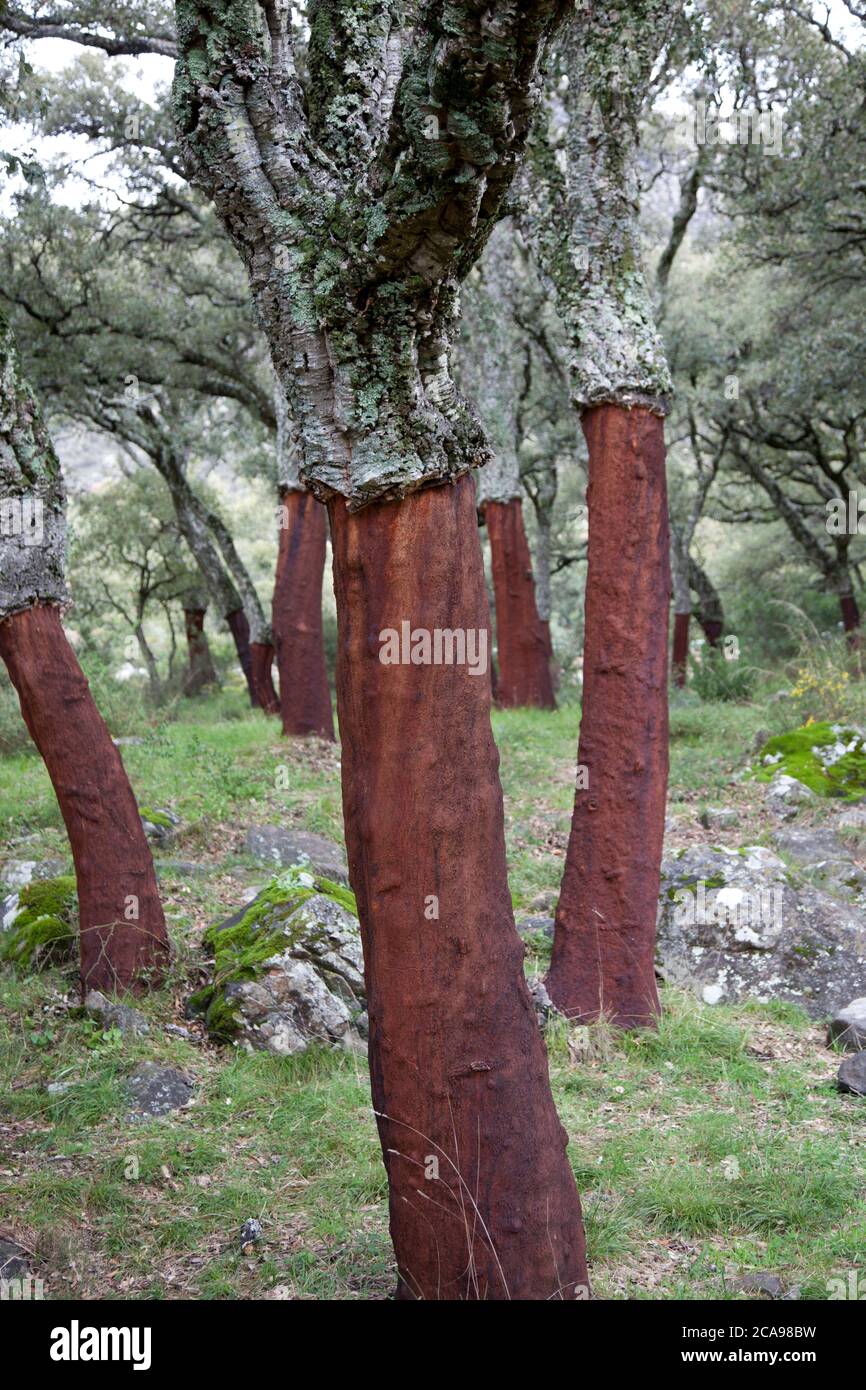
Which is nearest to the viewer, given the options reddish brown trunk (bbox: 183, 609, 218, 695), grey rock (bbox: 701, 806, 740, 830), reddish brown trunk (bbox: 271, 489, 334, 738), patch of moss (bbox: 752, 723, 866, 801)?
grey rock (bbox: 701, 806, 740, 830)

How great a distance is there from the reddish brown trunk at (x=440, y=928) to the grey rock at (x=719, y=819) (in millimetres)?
6065

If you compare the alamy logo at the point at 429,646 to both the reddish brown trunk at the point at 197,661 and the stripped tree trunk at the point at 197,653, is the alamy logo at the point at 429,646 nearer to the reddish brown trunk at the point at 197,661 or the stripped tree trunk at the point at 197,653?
the stripped tree trunk at the point at 197,653

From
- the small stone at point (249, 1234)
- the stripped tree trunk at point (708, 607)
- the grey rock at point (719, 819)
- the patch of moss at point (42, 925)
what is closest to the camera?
the small stone at point (249, 1234)

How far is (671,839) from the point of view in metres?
8.77

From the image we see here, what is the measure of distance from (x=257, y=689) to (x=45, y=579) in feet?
33.2

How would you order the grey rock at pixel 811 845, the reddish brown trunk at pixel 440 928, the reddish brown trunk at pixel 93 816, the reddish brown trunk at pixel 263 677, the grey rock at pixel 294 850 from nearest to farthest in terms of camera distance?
the reddish brown trunk at pixel 440 928 → the reddish brown trunk at pixel 93 816 → the grey rock at pixel 811 845 → the grey rock at pixel 294 850 → the reddish brown trunk at pixel 263 677

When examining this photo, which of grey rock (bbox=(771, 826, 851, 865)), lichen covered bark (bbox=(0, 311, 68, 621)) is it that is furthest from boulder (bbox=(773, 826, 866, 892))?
lichen covered bark (bbox=(0, 311, 68, 621))

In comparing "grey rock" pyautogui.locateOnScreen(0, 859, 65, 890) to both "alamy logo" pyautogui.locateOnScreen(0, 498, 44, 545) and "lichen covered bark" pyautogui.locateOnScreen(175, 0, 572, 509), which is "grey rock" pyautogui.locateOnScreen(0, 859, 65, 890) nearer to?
"alamy logo" pyautogui.locateOnScreen(0, 498, 44, 545)

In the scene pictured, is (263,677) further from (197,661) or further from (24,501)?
(24,501)

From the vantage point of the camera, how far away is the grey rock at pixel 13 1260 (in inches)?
151

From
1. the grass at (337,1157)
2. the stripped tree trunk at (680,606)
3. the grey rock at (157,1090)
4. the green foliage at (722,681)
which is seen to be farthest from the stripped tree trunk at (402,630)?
the stripped tree trunk at (680,606)

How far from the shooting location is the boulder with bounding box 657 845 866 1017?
6.21m

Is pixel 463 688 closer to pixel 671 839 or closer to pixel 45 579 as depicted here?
pixel 45 579

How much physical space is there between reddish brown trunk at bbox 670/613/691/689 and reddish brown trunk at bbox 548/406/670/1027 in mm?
12328
